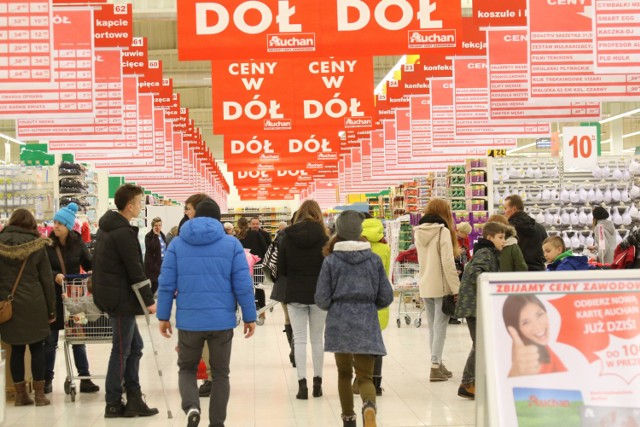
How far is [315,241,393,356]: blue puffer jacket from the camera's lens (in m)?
6.11

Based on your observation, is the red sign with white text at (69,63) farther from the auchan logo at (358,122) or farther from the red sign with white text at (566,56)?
the auchan logo at (358,122)

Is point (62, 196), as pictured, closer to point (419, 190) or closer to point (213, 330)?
point (419, 190)

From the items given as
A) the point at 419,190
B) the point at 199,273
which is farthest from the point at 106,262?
the point at 419,190

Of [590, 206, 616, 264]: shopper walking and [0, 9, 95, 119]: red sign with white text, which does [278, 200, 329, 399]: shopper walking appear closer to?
[0, 9, 95, 119]: red sign with white text

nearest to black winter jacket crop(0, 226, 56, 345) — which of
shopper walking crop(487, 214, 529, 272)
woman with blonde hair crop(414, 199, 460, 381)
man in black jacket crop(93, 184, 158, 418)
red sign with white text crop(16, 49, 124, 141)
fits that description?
man in black jacket crop(93, 184, 158, 418)

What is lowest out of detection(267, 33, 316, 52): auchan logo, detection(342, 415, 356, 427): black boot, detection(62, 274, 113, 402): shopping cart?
detection(342, 415, 356, 427): black boot

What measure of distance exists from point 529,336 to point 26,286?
4686mm

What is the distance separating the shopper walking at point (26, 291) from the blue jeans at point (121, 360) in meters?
0.79

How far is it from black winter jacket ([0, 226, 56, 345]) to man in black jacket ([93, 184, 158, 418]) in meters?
0.75

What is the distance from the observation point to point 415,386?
8.46 metres

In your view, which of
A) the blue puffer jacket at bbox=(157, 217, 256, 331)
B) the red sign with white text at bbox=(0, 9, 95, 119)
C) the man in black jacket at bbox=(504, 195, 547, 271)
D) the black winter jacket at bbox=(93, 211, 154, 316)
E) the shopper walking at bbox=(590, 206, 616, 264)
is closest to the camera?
the blue puffer jacket at bbox=(157, 217, 256, 331)

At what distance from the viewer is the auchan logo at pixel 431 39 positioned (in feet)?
31.6

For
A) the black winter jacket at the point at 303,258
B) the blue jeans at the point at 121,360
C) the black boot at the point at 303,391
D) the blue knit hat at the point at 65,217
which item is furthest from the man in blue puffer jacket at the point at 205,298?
the blue knit hat at the point at 65,217

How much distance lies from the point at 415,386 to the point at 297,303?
4.49 ft
